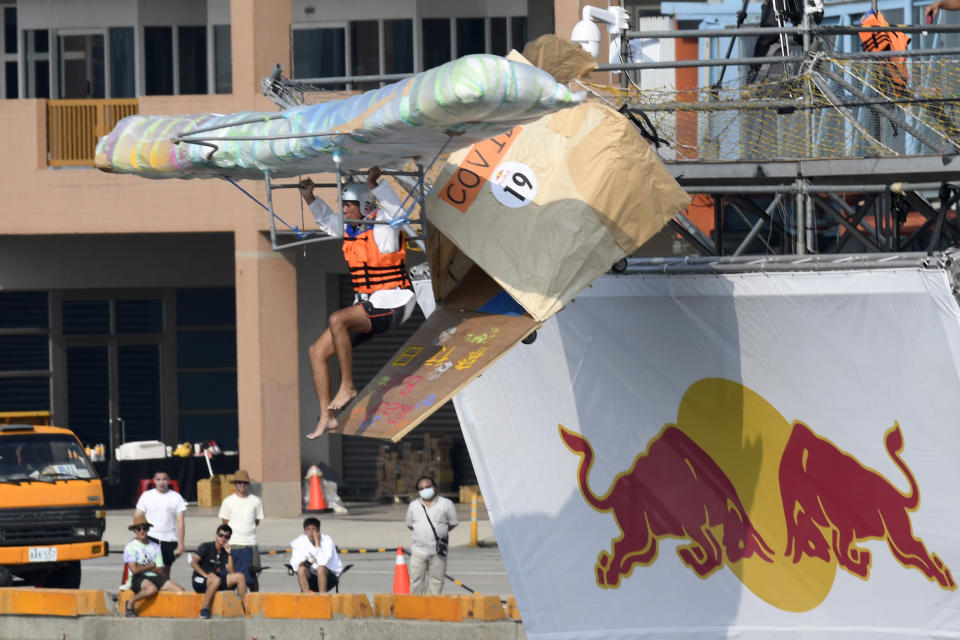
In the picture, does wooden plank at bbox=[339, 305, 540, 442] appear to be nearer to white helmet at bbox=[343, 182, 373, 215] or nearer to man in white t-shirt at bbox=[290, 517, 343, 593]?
white helmet at bbox=[343, 182, 373, 215]

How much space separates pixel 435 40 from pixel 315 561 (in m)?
19.3

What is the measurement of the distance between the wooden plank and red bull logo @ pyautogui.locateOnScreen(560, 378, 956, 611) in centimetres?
377

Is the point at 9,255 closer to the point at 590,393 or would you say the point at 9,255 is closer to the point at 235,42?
the point at 235,42

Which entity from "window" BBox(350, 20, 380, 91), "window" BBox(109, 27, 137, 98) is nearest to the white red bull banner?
"window" BBox(350, 20, 380, 91)

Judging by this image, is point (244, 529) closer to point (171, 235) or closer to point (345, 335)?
point (345, 335)

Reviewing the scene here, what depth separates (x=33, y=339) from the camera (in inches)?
1570

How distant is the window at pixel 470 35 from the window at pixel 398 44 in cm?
110

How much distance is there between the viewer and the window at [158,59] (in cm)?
3744

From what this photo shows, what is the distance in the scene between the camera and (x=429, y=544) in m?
20.5

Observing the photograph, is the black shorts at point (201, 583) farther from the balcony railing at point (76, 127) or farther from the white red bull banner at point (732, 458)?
the balcony railing at point (76, 127)

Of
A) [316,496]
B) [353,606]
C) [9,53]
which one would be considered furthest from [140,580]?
[9,53]

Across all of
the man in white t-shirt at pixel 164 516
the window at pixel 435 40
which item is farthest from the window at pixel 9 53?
the man in white t-shirt at pixel 164 516

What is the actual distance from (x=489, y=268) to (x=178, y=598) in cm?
801

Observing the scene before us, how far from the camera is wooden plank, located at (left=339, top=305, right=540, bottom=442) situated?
41.7ft
